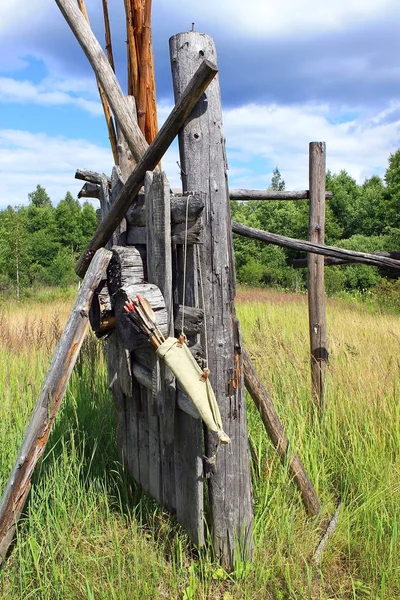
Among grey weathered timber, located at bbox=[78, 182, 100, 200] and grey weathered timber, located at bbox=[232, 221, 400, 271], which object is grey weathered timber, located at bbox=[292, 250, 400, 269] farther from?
grey weathered timber, located at bbox=[78, 182, 100, 200]

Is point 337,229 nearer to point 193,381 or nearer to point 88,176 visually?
point 88,176

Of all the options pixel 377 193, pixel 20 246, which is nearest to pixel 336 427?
pixel 20 246

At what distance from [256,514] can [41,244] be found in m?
28.2

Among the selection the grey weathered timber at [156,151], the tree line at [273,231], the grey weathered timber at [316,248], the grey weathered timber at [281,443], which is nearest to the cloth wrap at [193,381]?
the grey weathered timber at [281,443]

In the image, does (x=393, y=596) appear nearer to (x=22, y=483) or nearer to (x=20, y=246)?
(x=22, y=483)

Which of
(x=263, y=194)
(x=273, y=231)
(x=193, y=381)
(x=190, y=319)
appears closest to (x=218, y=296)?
(x=190, y=319)

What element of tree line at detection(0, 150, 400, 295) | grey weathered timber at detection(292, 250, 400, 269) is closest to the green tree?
tree line at detection(0, 150, 400, 295)

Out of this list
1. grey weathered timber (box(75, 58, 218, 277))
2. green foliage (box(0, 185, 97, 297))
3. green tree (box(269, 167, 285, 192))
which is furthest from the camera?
green tree (box(269, 167, 285, 192))

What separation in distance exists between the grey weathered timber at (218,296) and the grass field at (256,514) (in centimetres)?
21

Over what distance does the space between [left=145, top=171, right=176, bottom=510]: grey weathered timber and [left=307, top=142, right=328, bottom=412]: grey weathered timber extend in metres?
1.68

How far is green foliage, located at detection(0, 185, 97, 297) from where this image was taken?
2038 cm

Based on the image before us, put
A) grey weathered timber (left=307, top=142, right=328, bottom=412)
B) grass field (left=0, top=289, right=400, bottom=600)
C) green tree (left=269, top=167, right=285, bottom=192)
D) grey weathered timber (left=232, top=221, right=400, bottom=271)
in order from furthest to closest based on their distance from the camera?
green tree (left=269, top=167, right=285, bottom=192), grey weathered timber (left=307, top=142, right=328, bottom=412), grey weathered timber (left=232, top=221, right=400, bottom=271), grass field (left=0, top=289, right=400, bottom=600)

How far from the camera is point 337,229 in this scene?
28.3m

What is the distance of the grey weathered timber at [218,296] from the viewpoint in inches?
86.0
